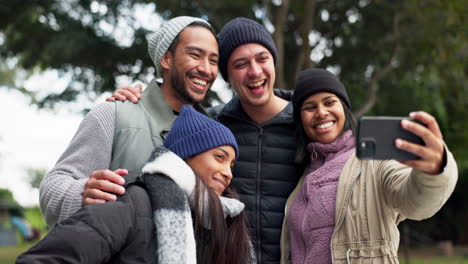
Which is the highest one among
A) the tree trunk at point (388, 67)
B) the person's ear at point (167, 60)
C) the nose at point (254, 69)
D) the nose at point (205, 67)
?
the tree trunk at point (388, 67)

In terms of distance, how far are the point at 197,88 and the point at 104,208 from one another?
1283 millimetres

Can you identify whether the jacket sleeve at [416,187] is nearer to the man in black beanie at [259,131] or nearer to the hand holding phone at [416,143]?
the hand holding phone at [416,143]

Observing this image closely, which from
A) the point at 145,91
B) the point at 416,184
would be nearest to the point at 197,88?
the point at 145,91

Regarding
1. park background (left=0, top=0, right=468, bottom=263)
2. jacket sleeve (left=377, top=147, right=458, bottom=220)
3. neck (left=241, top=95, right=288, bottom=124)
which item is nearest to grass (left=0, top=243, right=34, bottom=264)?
park background (left=0, top=0, right=468, bottom=263)

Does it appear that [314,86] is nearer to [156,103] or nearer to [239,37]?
[239,37]

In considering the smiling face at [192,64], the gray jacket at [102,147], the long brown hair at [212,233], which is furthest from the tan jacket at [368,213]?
the gray jacket at [102,147]

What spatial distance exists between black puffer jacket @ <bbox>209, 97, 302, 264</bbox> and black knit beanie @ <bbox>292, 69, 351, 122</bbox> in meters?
0.29

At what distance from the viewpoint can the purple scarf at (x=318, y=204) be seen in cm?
329

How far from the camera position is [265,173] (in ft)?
12.7

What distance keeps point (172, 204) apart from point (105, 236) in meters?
0.37

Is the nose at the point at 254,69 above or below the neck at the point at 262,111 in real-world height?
above

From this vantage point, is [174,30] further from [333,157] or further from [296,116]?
[333,157]

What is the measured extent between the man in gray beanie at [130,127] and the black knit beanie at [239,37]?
1.30 ft

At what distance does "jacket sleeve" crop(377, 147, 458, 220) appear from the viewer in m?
2.45
